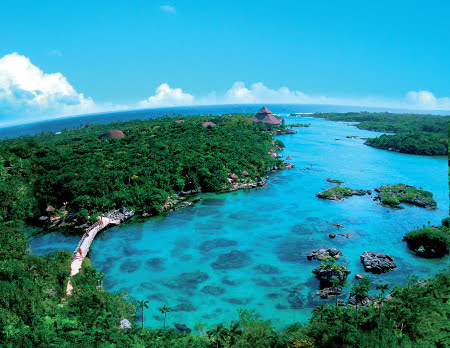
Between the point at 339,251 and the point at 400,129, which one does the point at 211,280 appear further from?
the point at 400,129

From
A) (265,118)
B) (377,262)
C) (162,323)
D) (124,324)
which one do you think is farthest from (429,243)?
(265,118)

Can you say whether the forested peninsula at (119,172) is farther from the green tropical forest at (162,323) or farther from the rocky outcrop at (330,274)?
the rocky outcrop at (330,274)

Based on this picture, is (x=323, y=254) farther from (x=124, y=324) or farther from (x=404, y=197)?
(x=404, y=197)

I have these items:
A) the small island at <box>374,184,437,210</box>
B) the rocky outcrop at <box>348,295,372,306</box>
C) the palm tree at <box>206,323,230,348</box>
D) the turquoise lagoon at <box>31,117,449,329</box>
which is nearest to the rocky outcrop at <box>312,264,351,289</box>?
the turquoise lagoon at <box>31,117,449,329</box>

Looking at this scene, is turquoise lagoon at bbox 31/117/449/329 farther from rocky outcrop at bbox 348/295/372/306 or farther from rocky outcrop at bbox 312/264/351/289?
rocky outcrop at bbox 348/295/372/306

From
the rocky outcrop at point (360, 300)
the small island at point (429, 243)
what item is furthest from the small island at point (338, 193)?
the rocky outcrop at point (360, 300)

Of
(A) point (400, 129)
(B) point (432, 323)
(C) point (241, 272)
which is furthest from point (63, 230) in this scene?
(A) point (400, 129)
